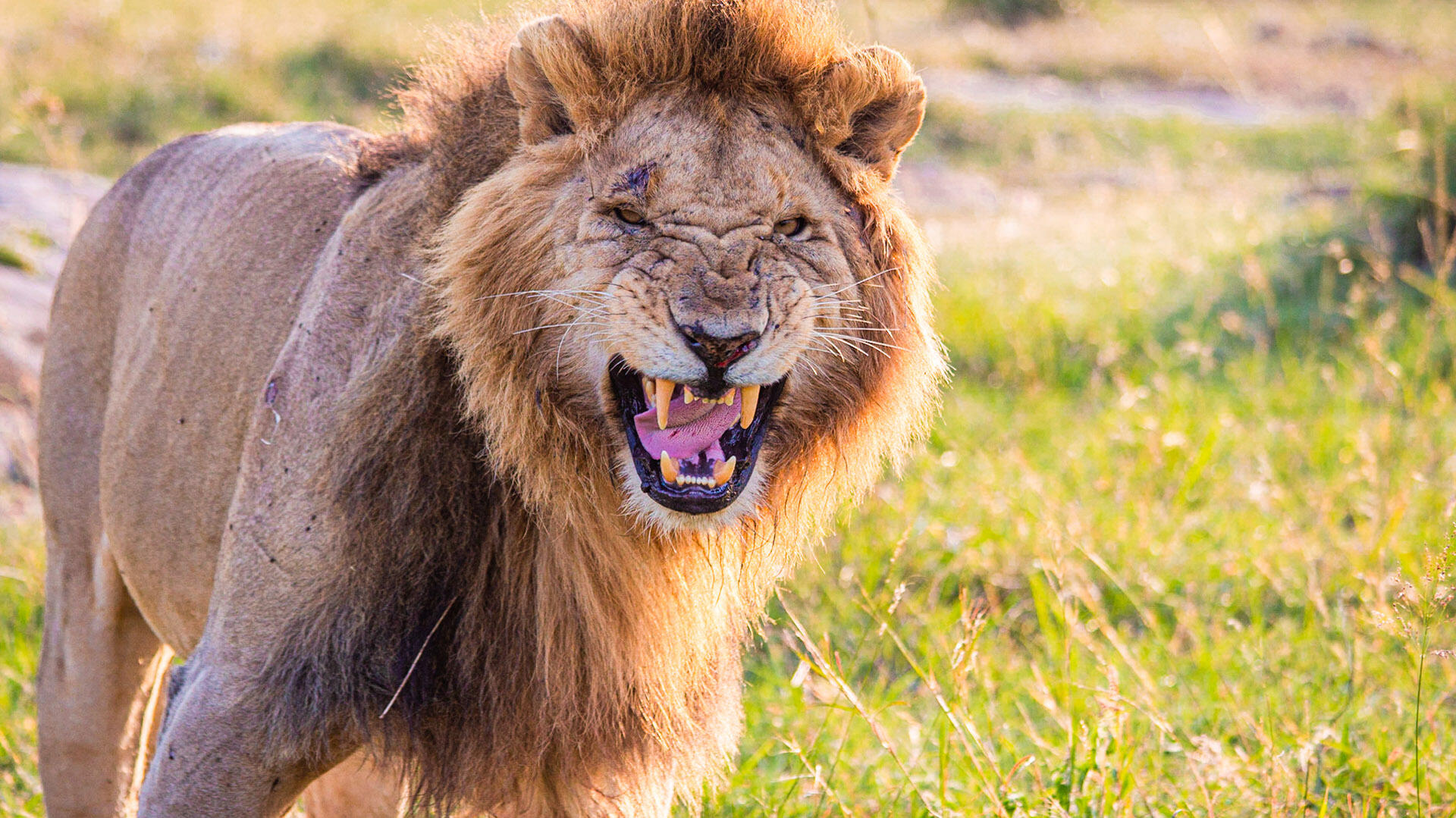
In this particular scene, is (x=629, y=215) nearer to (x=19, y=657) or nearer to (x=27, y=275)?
(x=19, y=657)

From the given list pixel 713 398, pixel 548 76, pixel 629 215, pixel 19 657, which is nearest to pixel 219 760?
pixel 713 398

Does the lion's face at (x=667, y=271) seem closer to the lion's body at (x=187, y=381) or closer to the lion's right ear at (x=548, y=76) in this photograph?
the lion's right ear at (x=548, y=76)

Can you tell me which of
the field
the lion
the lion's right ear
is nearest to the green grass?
the field

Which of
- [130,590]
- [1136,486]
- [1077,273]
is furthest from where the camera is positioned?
[1077,273]

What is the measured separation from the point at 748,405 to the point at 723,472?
12 cm

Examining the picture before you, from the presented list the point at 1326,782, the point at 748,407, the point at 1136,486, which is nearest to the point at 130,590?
the point at 748,407

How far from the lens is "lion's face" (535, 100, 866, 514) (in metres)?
2.11

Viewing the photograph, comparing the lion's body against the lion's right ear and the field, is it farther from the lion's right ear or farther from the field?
the field

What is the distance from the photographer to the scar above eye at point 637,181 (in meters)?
2.20

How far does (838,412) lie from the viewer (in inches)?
95.7

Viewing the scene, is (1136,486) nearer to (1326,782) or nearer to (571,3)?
(1326,782)

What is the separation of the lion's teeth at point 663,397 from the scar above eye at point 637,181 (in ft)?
1.00

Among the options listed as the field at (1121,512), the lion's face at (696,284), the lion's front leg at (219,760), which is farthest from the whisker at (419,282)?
the field at (1121,512)

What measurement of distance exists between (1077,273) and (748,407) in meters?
6.23
